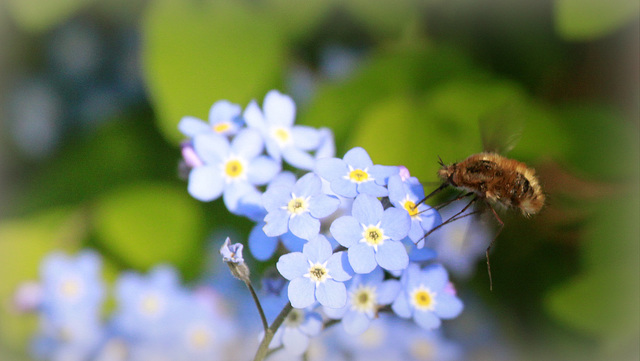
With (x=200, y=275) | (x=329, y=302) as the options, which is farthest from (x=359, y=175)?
(x=200, y=275)

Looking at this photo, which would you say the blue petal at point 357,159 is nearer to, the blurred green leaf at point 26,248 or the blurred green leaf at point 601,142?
the blurred green leaf at point 601,142

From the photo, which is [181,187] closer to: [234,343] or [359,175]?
[234,343]

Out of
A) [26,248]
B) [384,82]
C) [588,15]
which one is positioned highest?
[588,15]

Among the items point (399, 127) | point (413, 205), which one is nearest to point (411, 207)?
point (413, 205)

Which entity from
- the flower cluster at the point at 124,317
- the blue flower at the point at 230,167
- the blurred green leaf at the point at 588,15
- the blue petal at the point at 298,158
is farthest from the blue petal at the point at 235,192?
the blurred green leaf at the point at 588,15

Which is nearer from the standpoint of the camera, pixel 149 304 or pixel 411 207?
pixel 411 207

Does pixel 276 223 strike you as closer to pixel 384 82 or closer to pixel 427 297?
pixel 427 297
